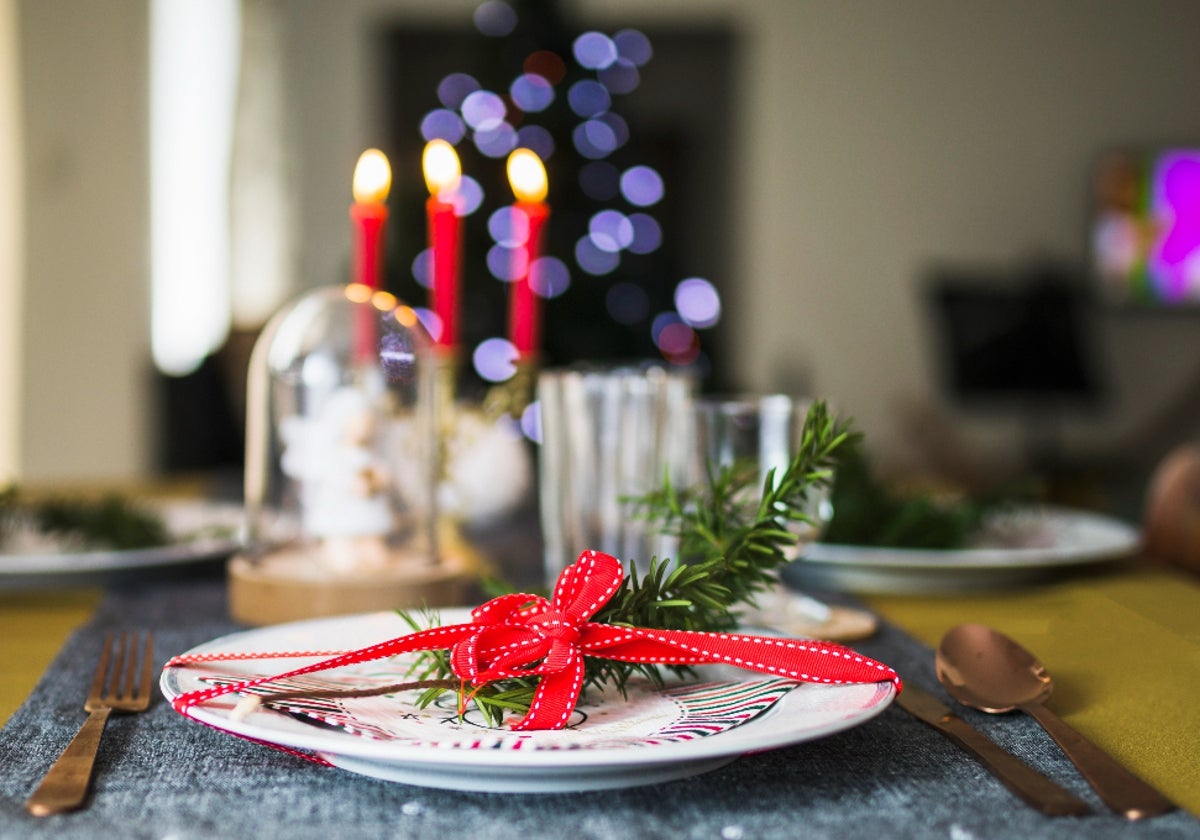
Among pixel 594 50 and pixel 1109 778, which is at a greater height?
pixel 594 50

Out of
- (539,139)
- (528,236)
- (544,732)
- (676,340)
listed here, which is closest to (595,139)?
(539,139)

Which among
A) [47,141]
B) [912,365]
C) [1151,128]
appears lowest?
[912,365]

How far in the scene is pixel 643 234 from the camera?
5.05m

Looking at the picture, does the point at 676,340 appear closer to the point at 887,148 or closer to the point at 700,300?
the point at 700,300

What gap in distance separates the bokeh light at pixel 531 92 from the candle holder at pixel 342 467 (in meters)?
2.47

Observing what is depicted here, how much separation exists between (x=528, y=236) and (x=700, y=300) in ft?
15.1

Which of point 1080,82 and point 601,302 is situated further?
point 1080,82

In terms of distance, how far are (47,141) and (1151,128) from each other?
4752 mm

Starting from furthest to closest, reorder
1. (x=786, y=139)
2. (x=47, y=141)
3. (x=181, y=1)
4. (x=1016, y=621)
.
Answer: (x=786, y=139) < (x=181, y=1) < (x=47, y=141) < (x=1016, y=621)

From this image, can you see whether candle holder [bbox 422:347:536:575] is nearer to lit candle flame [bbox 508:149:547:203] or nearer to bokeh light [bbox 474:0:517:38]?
lit candle flame [bbox 508:149:547:203]

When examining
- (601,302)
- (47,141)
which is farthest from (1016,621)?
(47,141)

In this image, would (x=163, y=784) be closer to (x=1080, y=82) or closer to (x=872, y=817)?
(x=872, y=817)

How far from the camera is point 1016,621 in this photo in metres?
0.81

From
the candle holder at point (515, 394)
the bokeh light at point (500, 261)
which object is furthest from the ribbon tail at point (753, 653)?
the bokeh light at point (500, 261)
